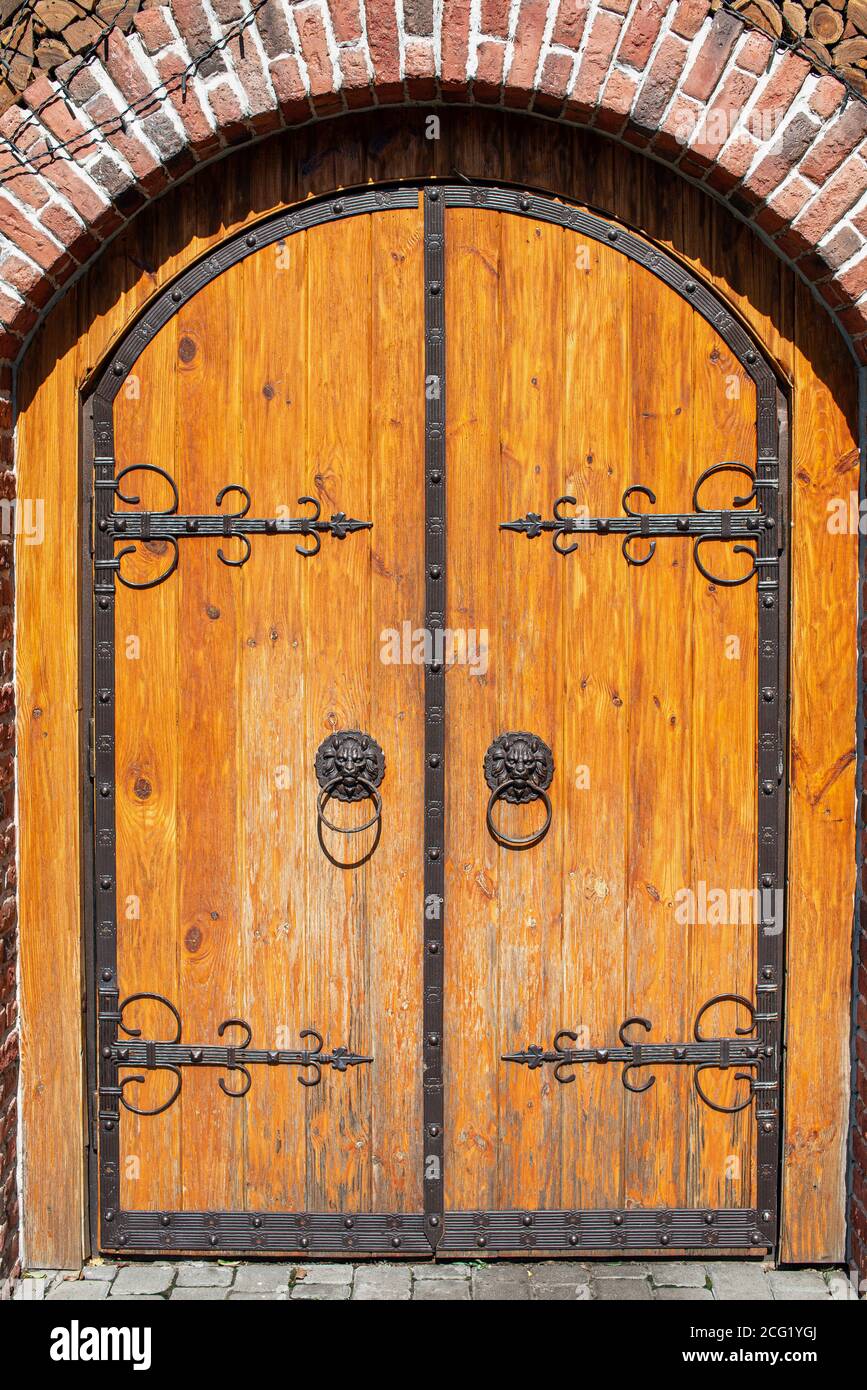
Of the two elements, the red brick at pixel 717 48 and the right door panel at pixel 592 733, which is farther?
the right door panel at pixel 592 733

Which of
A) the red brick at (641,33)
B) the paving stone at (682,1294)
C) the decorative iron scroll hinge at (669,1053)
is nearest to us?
the red brick at (641,33)

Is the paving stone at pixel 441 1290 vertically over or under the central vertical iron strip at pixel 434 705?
under

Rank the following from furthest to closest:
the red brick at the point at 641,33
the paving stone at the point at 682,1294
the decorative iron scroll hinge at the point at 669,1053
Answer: the decorative iron scroll hinge at the point at 669,1053 < the paving stone at the point at 682,1294 < the red brick at the point at 641,33

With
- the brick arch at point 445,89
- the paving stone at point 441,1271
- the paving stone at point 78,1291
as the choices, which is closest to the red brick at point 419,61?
the brick arch at point 445,89

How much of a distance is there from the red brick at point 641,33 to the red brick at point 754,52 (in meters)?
0.20

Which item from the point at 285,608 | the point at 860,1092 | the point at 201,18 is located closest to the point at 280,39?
the point at 201,18

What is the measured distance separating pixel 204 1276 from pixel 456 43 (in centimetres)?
313

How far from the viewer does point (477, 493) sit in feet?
10.5

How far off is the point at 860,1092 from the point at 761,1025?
0.96 ft

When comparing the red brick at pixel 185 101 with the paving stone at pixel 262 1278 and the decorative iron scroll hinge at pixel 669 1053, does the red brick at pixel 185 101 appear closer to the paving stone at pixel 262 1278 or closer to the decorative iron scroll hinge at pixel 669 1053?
the decorative iron scroll hinge at pixel 669 1053

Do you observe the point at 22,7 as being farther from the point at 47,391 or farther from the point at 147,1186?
the point at 147,1186

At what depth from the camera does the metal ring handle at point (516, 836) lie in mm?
3227

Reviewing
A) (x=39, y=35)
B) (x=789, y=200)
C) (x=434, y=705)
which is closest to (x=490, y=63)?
(x=789, y=200)

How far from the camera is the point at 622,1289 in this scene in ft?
10.5
